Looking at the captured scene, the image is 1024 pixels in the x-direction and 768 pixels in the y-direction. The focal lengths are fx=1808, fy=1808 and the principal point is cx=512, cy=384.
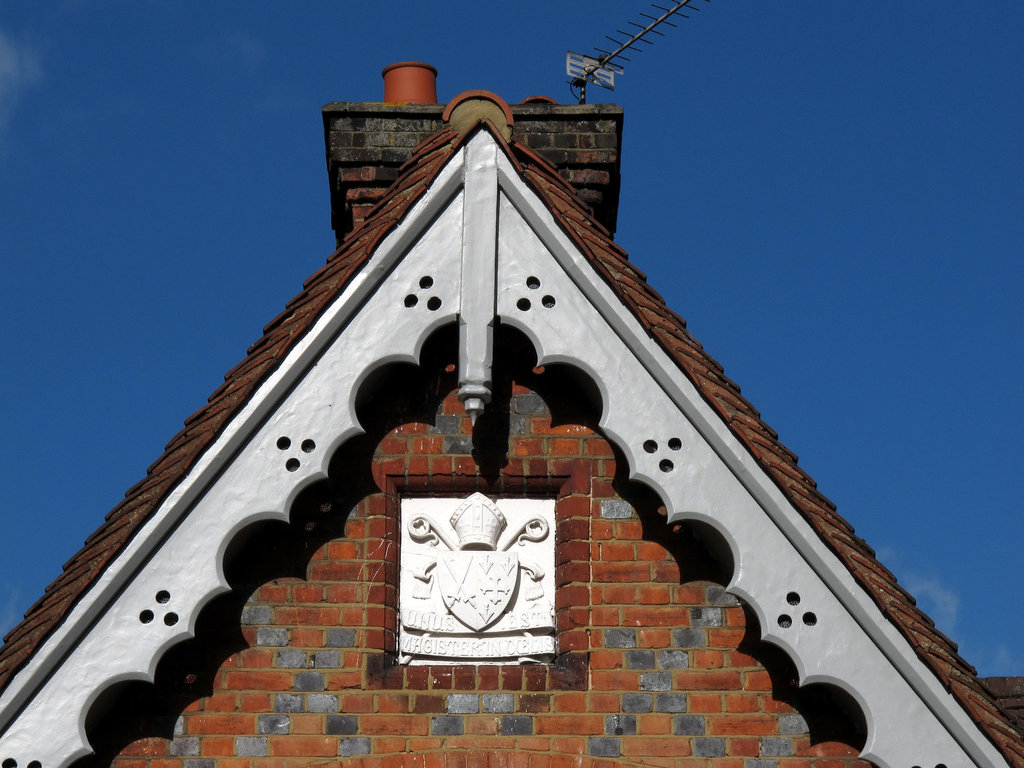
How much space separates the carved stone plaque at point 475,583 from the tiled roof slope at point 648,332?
37.6 inches

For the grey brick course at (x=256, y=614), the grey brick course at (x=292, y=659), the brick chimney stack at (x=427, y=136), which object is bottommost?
the grey brick course at (x=292, y=659)

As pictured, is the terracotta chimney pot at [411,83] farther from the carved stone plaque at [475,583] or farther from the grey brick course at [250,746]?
the grey brick course at [250,746]

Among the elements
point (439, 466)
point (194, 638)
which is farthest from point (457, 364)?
point (194, 638)

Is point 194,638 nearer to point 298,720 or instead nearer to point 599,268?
point 298,720

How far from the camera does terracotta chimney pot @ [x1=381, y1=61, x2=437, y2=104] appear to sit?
11758 millimetres

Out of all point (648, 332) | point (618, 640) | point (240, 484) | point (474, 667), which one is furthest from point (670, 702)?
point (240, 484)

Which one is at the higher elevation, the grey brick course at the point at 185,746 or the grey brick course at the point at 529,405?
the grey brick course at the point at 529,405

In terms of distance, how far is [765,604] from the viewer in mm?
7594

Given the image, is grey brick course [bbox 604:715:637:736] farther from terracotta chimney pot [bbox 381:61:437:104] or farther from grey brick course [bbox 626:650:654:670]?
terracotta chimney pot [bbox 381:61:437:104]

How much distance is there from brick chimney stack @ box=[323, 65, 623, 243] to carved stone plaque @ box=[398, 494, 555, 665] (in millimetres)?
3149

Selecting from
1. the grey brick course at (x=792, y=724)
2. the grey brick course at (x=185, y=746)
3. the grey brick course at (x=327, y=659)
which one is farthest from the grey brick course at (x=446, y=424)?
the grey brick course at (x=792, y=724)

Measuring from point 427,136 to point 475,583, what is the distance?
3756 millimetres

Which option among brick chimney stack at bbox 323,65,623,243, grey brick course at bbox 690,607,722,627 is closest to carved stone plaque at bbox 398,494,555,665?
grey brick course at bbox 690,607,722,627

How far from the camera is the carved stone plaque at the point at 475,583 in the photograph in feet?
25.8
